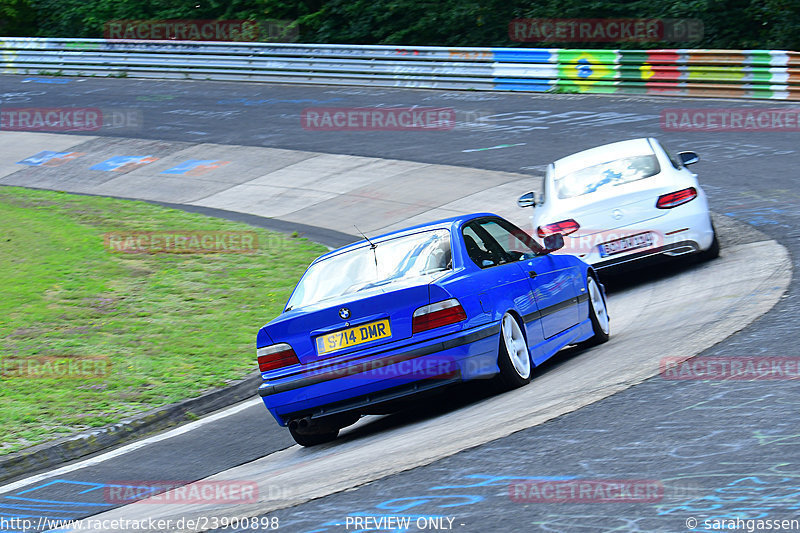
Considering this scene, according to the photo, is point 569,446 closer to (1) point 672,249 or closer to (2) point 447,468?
(2) point 447,468

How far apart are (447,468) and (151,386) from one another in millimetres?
4883

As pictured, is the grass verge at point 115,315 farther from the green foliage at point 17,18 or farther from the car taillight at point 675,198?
the green foliage at point 17,18

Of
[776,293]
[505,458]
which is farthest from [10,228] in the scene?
[505,458]

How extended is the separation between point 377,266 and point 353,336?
2.48 feet

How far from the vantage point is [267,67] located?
33.5 meters

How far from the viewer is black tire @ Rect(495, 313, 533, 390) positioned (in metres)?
7.59

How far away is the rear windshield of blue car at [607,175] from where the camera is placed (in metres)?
12.3

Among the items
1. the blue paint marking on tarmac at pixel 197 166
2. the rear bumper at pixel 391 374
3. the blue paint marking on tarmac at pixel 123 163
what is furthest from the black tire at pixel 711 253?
the blue paint marking on tarmac at pixel 123 163

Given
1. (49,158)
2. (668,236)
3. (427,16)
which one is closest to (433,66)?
(427,16)

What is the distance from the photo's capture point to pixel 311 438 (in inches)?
310

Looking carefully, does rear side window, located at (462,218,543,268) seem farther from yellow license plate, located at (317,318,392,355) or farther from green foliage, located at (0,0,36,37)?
green foliage, located at (0,0,36,37)

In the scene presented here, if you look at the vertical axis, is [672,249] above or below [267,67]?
below

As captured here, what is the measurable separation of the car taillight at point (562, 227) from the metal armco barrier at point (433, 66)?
1371cm

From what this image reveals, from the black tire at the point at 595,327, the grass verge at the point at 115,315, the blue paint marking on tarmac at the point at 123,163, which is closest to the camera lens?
the black tire at the point at 595,327
